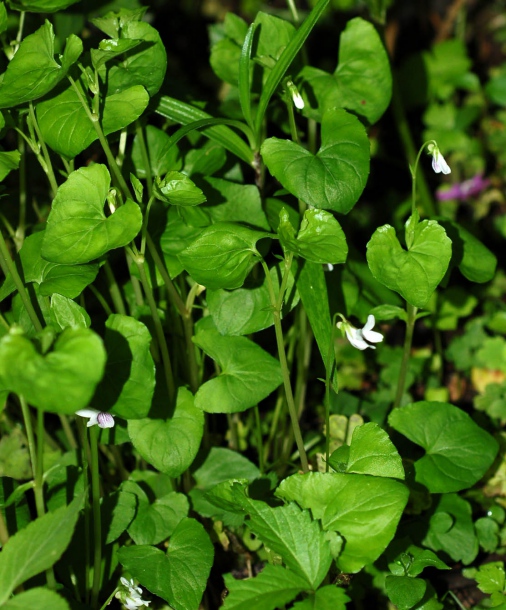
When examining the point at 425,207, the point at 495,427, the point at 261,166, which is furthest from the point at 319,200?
the point at 425,207

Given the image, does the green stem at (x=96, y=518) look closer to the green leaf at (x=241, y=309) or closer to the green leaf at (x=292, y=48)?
the green leaf at (x=241, y=309)

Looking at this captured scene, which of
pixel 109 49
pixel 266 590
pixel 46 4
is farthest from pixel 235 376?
pixel 46 4

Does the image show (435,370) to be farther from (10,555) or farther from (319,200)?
(10,555)

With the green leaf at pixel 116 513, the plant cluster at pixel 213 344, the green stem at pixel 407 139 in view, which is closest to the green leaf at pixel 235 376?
the plant cluster at pixel 213 344

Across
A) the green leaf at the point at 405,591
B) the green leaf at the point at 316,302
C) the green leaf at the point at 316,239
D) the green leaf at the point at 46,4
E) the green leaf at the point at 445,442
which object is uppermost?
the green leaf at the point at 46,4

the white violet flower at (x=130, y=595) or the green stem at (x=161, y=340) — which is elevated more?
the green stem at (x=161, y=340)

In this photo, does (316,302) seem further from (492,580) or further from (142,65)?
(492,580)

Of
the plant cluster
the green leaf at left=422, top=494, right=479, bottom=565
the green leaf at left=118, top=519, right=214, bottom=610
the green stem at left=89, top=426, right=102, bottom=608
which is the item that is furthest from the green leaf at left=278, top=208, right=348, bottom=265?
the green leaf at left=422, top=494, right=479, bottom=565
